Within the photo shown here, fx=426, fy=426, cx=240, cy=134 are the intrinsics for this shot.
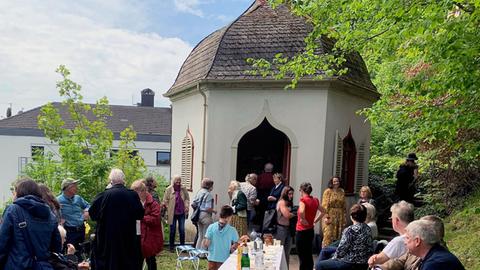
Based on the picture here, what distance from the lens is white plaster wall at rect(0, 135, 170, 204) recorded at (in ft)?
104

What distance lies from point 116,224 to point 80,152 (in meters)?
5.32

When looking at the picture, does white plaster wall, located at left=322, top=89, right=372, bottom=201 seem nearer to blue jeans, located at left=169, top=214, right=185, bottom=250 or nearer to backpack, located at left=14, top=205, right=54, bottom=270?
blue jeans, located at left=169, top=214, right=185, bottom=250

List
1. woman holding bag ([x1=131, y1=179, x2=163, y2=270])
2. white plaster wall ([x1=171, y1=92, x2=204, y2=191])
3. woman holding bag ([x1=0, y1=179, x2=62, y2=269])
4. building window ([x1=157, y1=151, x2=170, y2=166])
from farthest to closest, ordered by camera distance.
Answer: building window ([x1=157, y1=151, x2=170, y2=166]), white plaster wall ([x1=171, y1=92, x2=204, y2=191]), woman holding bag ([x1=131, y1=179, x2=163, y2=270]), woman holding bag ([x1=0, y1=179, x2=62, y2=269])

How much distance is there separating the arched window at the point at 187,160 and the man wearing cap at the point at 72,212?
4696 mm

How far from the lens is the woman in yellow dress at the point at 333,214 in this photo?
7836 mm

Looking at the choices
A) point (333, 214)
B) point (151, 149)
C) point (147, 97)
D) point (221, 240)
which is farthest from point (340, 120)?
point (147, 97)

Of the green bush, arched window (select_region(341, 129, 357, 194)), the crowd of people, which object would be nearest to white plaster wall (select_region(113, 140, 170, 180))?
the green bush

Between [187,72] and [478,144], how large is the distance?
26.8 ft

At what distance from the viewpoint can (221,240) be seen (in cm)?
598

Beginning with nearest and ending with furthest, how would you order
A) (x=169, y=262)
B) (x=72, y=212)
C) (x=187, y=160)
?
(x=72, y=212), (x=169, y=262), (x=187, y=160)

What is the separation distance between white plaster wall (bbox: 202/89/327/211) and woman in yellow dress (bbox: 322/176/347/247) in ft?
6.04

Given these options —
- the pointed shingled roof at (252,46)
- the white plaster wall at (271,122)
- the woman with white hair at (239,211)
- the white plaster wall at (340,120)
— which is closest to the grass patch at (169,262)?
the woman with white hair at (239,211)

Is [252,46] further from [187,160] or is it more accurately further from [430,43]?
[430,43]

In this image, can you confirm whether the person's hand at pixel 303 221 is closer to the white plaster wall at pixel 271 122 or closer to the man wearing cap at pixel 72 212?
the white plaster wall at pixel 271 122
